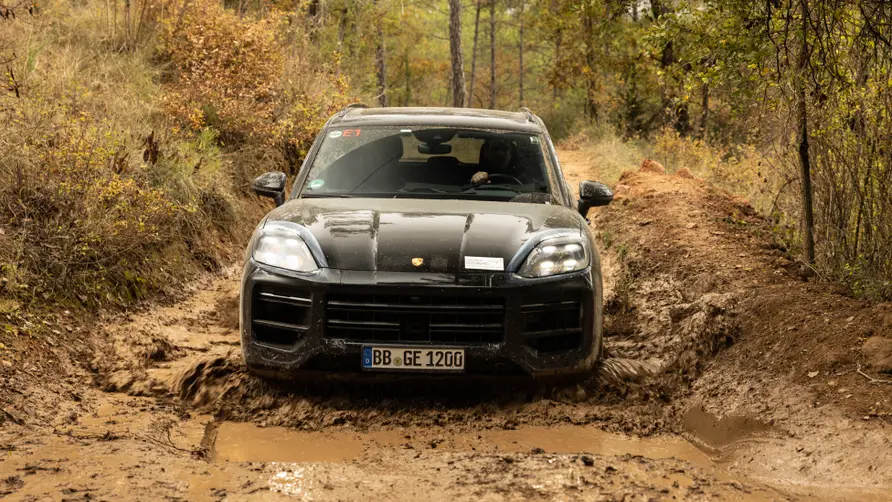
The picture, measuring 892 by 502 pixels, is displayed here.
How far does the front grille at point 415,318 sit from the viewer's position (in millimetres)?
4738

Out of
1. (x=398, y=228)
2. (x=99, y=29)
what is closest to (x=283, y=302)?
(x=398, y=228)

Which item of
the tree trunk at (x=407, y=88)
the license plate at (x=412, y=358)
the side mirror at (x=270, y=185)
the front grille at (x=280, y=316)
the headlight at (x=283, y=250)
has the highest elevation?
the side mirror at (x=270, y=185)

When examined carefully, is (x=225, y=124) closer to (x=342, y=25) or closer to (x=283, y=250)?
(x=283, y=250)

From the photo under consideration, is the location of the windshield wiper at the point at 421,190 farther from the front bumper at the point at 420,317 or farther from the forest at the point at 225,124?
the forest at the point at 225,124

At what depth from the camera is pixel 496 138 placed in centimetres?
639

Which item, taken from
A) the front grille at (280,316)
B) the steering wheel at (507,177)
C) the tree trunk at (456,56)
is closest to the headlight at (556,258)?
the steering wheel at (507,177)

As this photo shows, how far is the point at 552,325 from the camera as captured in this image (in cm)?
491

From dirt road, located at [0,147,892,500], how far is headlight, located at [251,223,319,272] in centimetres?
80

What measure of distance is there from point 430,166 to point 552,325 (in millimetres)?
1860

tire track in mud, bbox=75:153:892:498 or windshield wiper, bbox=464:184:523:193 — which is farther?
windshield wiper, bbox=464:184:523:193

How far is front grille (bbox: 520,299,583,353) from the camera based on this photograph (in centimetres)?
481

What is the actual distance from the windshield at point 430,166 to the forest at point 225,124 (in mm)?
1371

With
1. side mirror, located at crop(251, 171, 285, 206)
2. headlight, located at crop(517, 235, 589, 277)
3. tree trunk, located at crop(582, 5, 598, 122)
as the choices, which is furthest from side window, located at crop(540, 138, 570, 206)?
tree trunk, located at crop(582, 5, 598, 122)

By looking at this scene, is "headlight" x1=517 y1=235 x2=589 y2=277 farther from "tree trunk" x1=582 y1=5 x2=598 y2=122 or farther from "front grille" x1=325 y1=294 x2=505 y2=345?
"tree trunk" x1=582 y1=5 x2=598 y2=122
